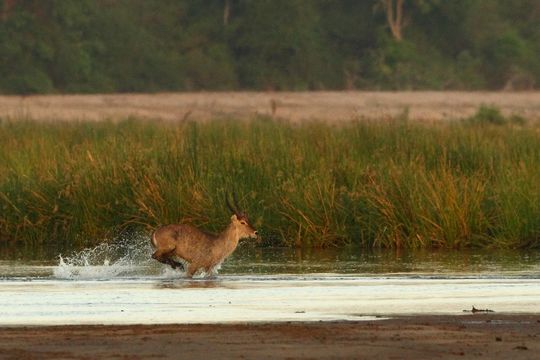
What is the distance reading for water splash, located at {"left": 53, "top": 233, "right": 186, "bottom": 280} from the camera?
14430mm

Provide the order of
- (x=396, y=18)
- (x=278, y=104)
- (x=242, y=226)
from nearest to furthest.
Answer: (x=242, y=226) → (x=278, y=104) → (x=396, y=18)

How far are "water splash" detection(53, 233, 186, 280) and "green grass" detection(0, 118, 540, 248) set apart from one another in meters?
0.31

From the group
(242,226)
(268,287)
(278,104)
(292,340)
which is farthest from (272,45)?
(292,340)

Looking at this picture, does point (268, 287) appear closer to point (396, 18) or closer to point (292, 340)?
point (292, 340)

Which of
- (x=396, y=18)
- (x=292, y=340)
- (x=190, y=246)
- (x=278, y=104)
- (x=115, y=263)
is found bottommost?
(x=278, y=104)

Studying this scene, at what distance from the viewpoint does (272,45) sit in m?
52.8

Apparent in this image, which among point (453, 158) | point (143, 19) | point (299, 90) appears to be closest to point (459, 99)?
point (299, 90)

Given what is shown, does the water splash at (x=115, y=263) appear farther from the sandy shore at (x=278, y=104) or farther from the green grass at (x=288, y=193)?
the sandy shore at (x=278, y=104)

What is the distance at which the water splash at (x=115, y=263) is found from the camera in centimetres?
1443

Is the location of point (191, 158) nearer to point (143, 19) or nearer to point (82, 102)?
point (82, 102)

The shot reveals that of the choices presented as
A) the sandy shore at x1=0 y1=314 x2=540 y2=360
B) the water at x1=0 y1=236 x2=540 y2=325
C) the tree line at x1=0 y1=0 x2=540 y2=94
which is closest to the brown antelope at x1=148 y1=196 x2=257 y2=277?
the water at x1=0 y1=236 x2=540 y2=325

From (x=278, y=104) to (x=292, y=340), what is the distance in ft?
114

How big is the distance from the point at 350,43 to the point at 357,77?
6.84ft

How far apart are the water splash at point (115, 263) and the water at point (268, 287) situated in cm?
1
